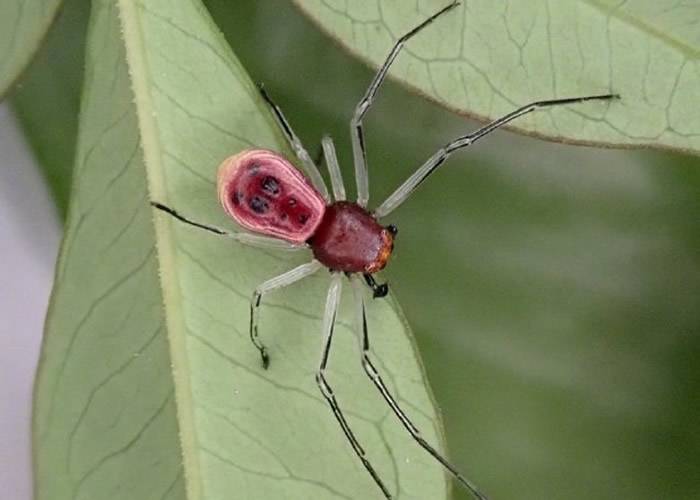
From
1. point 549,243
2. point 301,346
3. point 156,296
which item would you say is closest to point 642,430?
point 549,243

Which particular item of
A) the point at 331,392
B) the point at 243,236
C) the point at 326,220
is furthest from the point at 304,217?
the point at 331,392

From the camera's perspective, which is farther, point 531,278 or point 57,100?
point 531,278

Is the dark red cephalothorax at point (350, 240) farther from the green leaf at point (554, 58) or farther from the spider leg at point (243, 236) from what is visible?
the green leaf at point (554, 58)

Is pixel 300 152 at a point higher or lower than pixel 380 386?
higher

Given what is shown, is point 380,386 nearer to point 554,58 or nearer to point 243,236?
point 243,236

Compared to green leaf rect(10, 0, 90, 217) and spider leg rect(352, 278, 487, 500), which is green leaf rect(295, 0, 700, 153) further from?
green leaf rect(10, 0, 90, 217)

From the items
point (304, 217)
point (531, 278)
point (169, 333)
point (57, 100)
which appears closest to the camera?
point (169, 333)

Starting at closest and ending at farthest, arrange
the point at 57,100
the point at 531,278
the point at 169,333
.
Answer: the point at 169,333
the point at 57,100
the point at 531,278

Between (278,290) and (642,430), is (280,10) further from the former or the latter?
(642,430)
